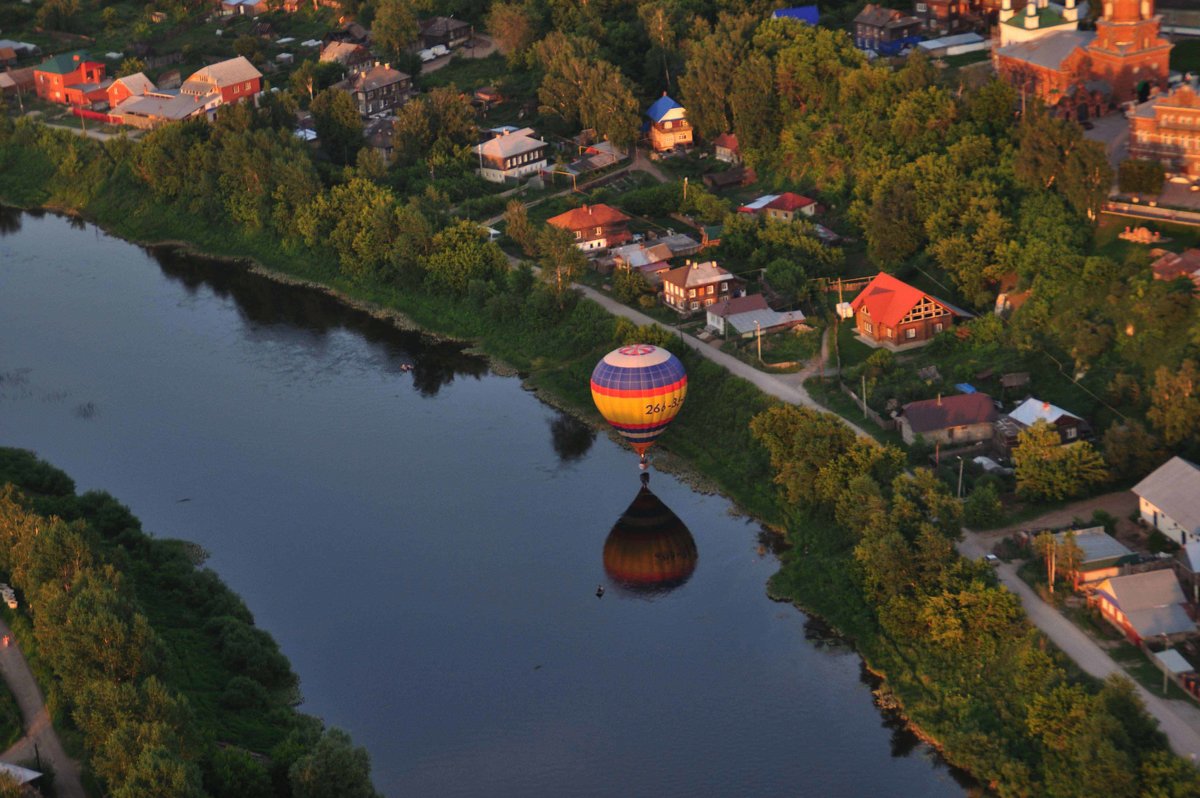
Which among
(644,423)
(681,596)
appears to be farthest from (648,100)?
(681,596)

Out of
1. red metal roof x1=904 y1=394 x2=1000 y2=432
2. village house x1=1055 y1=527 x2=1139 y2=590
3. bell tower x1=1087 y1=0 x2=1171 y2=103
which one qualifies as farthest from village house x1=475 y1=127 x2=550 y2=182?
village house x1=1055 y1=527 x2=1139 y2=590

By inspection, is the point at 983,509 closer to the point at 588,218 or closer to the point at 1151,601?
the point at 1151,601

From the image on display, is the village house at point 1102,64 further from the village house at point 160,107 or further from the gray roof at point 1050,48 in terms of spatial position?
the village house at point 160,107

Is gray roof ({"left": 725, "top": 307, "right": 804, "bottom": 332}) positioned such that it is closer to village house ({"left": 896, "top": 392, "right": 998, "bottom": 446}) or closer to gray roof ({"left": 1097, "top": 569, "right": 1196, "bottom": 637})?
village house ({"left": 896, "top": 392, "right": 998, "bottom": 446})

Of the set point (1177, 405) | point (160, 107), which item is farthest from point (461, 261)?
point (1177, 405)

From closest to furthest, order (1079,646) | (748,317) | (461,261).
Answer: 1. (1079,646)
2. (748,317)
3. (461,261)

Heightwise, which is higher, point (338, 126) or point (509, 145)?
point (338, 126)

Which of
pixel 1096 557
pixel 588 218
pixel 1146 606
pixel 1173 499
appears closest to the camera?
pixel 1146 606
